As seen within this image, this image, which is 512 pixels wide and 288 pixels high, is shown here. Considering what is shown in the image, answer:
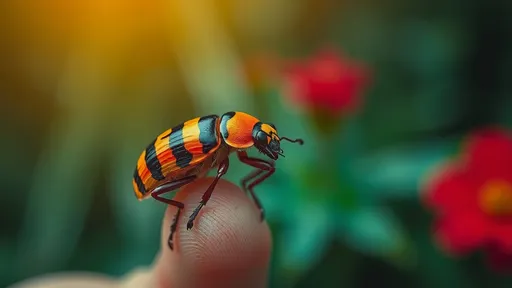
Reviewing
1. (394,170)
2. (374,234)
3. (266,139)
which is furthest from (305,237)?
(266,139)

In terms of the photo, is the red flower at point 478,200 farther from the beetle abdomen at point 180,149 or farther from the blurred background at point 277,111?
the beetle abdomen at point 180,149

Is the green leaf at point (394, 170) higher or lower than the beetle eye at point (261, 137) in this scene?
lower

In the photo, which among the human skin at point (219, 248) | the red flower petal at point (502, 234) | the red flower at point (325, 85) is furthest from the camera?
the red flower at point (325, 85)

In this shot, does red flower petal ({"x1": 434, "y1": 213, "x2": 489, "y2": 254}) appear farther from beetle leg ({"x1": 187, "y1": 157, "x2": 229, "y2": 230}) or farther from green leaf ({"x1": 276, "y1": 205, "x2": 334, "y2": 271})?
beetle leg ({"x1": 187, "y1": 157, "x2": 229, "y2": 230})

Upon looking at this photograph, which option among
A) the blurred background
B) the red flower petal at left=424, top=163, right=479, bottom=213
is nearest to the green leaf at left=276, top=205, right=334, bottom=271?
the blurred background

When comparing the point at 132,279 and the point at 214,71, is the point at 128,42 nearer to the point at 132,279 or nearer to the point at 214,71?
the point at 214,71

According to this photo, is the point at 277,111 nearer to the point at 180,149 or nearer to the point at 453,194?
the point at 453,194

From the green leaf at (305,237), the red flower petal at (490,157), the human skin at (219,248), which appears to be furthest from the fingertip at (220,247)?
the red flower petal at (490,157)
